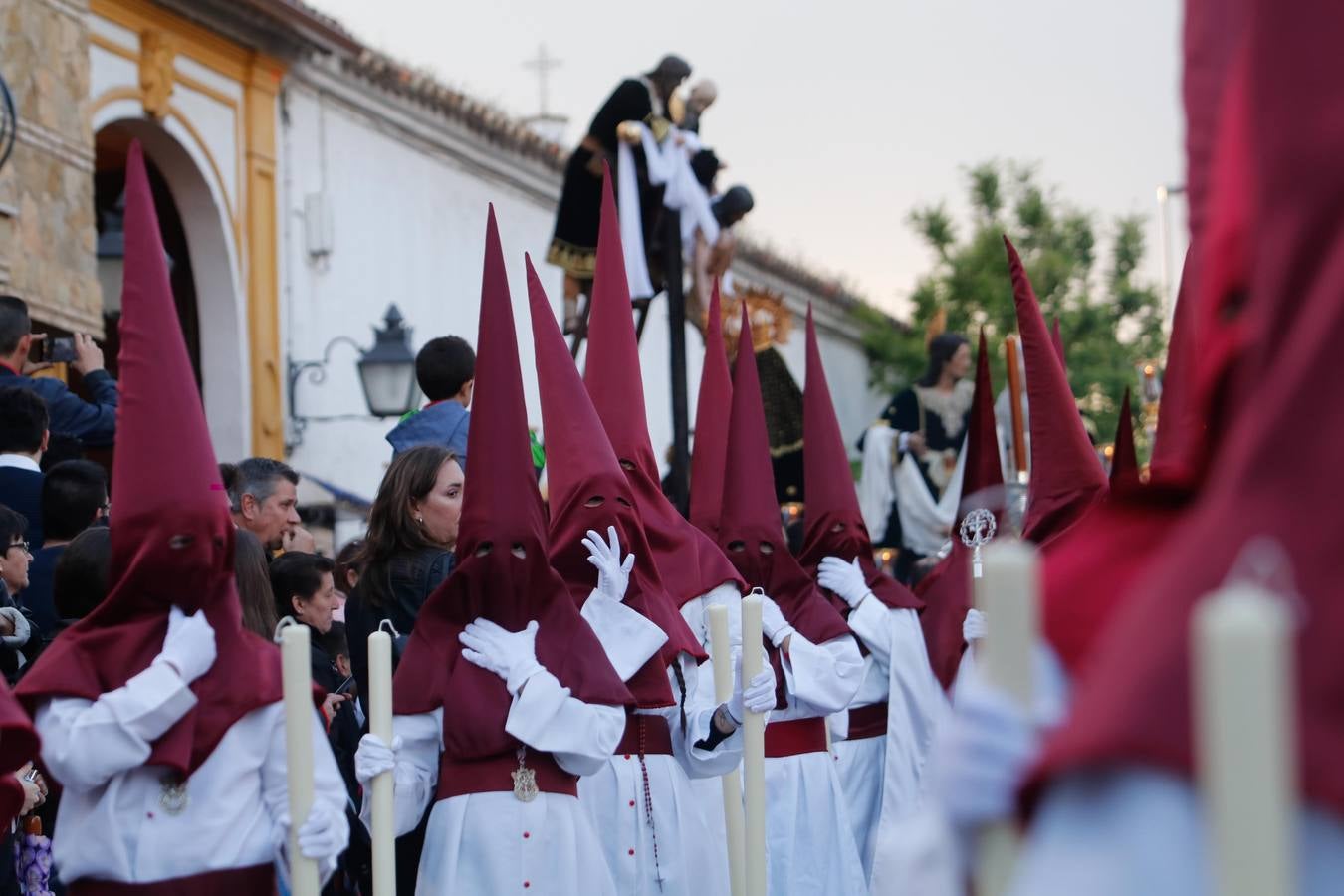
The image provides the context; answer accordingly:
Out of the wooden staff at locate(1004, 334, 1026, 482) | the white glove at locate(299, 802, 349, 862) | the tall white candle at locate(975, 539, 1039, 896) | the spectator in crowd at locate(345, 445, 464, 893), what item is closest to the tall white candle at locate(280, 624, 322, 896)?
the white glove at locate(299, 802, 349, 862)

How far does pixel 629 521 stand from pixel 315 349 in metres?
8.86

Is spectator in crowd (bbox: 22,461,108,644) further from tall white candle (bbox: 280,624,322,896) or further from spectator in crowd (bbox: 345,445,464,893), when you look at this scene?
tall white candle (bbox: 280,624,322,896)

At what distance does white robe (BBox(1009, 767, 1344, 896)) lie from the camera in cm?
182

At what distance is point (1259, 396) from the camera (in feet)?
6.22

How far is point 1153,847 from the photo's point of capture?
1.83 meters

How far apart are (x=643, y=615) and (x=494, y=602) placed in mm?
619

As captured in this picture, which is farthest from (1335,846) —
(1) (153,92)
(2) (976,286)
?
(2) (976,286)

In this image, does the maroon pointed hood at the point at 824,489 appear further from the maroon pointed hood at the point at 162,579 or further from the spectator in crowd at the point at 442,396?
the maroon pointed hood at the point at 162,579

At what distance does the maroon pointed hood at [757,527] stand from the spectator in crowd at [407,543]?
4.06 feet

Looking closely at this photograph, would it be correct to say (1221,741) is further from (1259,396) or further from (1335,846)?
(1259,396)

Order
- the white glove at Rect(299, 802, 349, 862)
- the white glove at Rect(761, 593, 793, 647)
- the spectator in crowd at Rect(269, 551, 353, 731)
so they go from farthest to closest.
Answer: the white glove at Rect(761, 593, 793, 647), the spectator in crowd at Rect(269, 551, 353, 731), the white glove at Rect(299, 802, 349, 862)

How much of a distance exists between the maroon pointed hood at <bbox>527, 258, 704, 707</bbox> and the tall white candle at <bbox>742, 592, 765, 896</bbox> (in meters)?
0.43

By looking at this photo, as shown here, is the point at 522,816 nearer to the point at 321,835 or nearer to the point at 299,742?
the point at 321,835

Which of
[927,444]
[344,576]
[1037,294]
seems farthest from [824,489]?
[1037,294]
